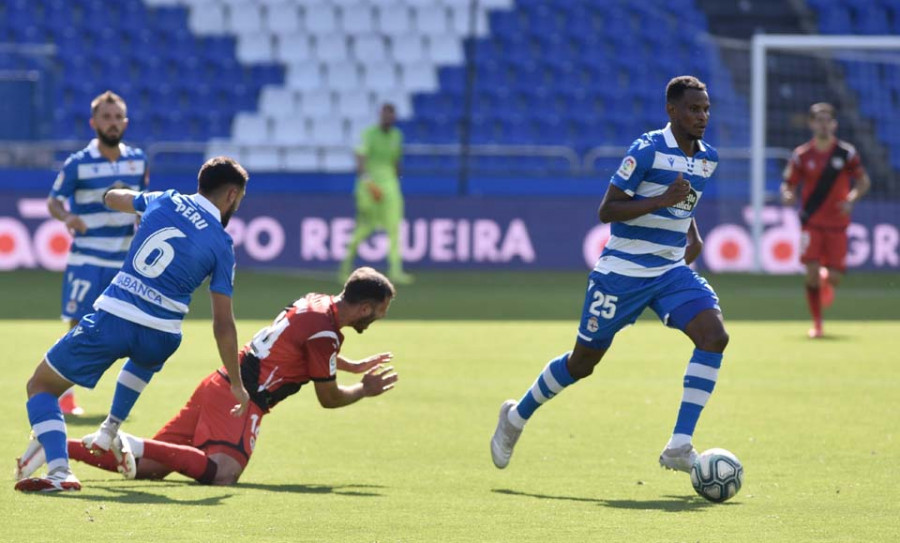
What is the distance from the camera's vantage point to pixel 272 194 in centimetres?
2200

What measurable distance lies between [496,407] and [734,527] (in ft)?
13.4

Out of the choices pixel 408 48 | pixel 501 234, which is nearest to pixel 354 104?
pixel 408 48

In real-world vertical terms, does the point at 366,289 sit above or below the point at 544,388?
above

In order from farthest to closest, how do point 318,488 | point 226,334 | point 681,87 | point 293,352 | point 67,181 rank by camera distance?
point 67,181
point 681,87
point 293,352
point 318,488
point 226,334

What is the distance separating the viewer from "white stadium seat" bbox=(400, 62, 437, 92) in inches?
1030

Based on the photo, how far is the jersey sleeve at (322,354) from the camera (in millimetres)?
7473

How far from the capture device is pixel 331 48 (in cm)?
2653

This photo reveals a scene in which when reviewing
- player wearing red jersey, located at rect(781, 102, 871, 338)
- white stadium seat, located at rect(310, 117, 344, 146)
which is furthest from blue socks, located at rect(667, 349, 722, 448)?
white stadium seat, located at rect(310, 117, 344, 146)

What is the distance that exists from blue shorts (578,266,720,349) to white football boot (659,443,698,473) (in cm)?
71

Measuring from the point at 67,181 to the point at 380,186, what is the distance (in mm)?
10150

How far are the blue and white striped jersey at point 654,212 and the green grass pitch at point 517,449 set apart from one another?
1.09 meters

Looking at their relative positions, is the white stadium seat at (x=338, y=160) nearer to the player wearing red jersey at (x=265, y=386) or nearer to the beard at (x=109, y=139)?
the beard at (x=109, y=139)

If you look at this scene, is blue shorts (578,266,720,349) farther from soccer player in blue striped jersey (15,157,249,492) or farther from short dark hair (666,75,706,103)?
soccer player in blue striped jersey (15,157,249,492)

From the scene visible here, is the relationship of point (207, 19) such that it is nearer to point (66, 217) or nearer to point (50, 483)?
point (66, 217)
